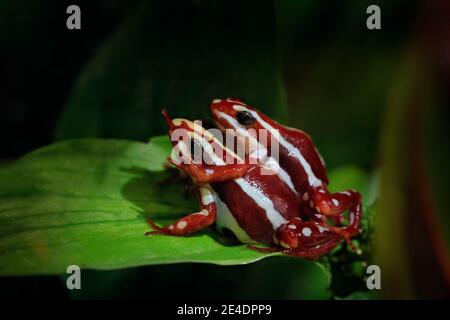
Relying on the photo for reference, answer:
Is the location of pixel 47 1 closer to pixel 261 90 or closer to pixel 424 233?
pixel 261 90

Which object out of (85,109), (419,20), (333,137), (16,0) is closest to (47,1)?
(16,0)

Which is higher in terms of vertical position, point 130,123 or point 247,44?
point 247,44

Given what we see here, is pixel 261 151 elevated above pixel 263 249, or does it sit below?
above

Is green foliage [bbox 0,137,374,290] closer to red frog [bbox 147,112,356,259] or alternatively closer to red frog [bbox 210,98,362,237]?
red frog [bbox 147,112,356,259]

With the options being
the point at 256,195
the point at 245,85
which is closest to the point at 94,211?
the point at 256,195

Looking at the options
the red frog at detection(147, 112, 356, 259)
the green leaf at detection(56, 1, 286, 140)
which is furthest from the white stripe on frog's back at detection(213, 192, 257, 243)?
the green leaf at detection(56, 1, 286, 140)

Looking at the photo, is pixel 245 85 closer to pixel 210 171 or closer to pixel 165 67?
pixel 165 67

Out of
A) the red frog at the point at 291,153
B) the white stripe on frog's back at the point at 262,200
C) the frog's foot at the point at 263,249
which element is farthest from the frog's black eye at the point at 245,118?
the frog's foot at the point at 263,249
